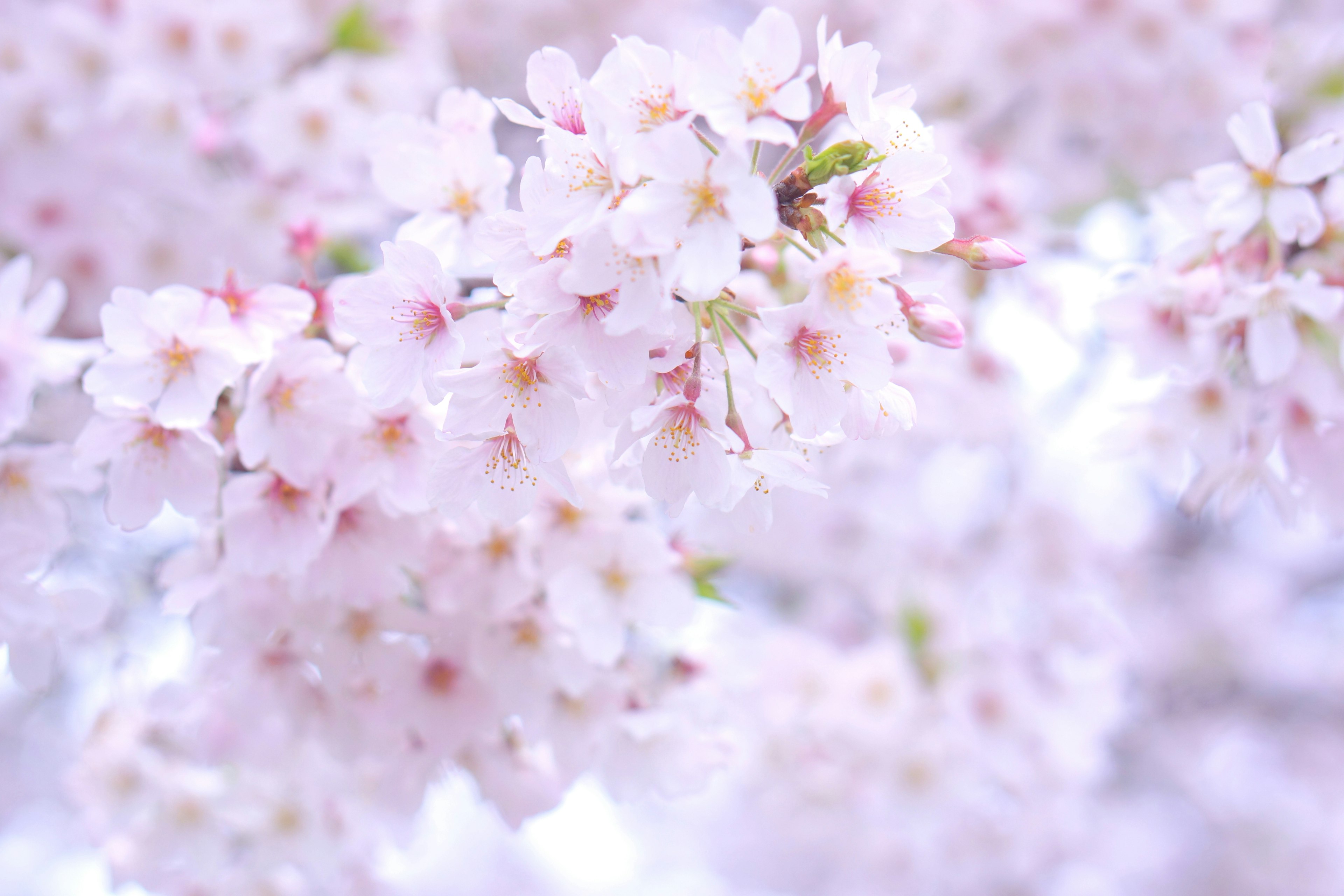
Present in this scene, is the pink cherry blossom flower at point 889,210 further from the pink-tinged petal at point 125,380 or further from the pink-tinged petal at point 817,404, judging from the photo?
the pink-tinged petal at point 125,380

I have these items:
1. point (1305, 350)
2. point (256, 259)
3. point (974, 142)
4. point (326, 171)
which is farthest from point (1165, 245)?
point (256, 259)

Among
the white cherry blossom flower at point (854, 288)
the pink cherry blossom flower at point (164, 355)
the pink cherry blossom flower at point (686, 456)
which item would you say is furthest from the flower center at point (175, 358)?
the white cherry blossom flower at point (854, 288)

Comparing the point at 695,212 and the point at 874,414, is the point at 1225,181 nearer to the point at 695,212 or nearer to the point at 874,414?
the point at 874,414

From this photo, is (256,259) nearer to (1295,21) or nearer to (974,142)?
(974,142)

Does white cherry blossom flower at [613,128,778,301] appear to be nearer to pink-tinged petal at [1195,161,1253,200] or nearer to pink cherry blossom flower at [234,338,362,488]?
pink cherry blossom flower at [234,338,362,488]

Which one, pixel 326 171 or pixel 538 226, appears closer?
pixel 538 226

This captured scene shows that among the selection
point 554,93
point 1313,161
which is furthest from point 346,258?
point 1313,161
